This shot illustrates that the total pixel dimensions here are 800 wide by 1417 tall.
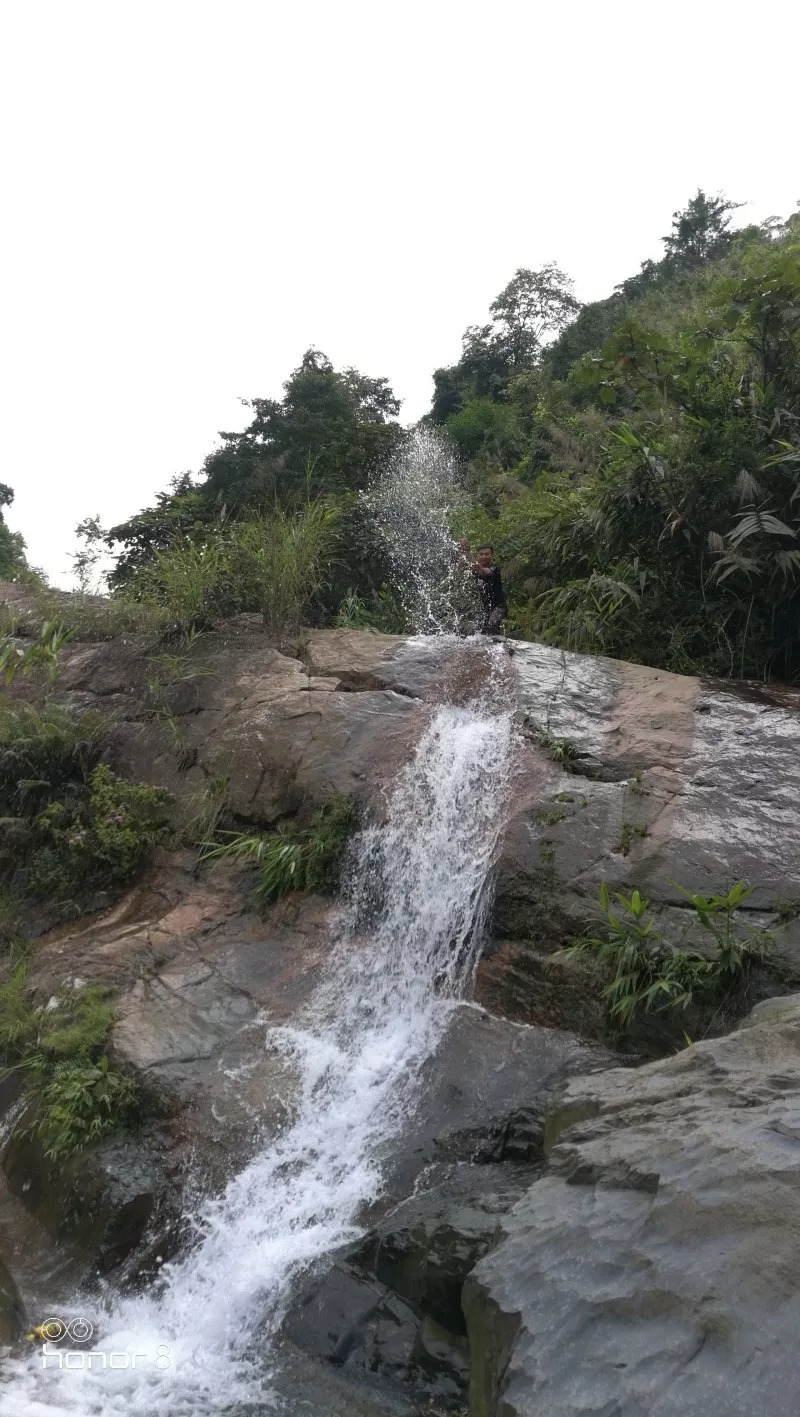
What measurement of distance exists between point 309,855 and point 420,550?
5.68 metres

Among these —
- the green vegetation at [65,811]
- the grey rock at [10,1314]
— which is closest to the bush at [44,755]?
the green vegetation at [65,811]

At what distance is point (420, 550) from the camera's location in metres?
11.8

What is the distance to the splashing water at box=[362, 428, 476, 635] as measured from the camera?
1107 cm

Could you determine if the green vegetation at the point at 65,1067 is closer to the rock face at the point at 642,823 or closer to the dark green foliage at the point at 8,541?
the rock face at the point at 642,823

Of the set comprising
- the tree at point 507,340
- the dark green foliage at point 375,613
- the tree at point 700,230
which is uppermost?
the tree at point 700,230

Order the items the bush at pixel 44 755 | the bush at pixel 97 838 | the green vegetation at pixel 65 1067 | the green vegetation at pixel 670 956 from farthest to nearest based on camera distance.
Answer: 1. the bush at pixel 44 755
2. the bush at pixel 97 838
3. the green vegetation at pixel 65 1067
4. the green vegetation at pixel 670 956

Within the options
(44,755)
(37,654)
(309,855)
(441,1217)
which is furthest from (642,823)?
(37,654)

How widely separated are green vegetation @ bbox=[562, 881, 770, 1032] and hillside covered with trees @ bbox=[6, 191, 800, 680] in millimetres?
3231

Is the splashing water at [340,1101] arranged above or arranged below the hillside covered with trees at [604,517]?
below

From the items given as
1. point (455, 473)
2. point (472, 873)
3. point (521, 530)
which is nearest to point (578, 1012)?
point (472, 873)

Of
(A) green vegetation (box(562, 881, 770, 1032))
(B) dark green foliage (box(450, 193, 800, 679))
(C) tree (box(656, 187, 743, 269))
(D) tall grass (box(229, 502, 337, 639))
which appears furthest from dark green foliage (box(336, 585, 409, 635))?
(C) tree (box(656, 187, 743, 269))

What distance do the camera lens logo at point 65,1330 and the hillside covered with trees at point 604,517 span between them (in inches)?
242

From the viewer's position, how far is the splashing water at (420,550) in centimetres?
1107

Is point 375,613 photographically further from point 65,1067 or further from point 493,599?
point 65,1067
